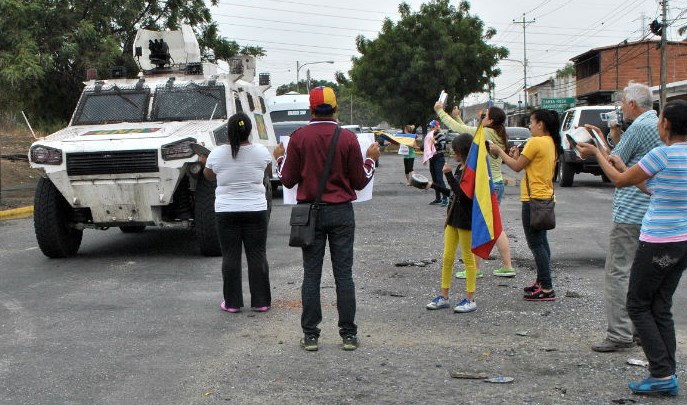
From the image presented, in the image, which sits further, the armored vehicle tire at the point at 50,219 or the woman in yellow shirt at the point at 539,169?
the armored vehicle tire at the point at 50,219

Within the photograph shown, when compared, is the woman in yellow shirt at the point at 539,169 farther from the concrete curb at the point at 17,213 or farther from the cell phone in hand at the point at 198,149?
the concrete curb at the point at 17,213

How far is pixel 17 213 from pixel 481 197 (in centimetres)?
1133

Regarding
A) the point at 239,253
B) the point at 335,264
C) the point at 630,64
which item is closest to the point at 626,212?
the point at 335,264

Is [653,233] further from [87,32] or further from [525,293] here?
[87,32]

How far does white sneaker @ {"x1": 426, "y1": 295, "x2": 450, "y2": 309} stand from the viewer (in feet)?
24.1

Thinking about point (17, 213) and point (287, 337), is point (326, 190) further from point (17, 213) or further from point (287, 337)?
point (17, 213)

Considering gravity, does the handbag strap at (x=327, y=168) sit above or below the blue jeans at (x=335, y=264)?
above

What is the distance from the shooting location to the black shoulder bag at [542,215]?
7.40 meters

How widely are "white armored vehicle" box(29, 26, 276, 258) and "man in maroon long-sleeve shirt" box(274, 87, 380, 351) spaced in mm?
3981

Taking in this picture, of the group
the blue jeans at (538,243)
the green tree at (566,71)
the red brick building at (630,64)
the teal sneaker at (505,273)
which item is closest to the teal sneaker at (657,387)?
the blue jeans at (538,243)

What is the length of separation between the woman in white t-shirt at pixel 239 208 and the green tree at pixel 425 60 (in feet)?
145

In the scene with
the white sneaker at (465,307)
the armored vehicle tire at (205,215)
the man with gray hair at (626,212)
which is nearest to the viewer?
the man with gray hair at (626,212)

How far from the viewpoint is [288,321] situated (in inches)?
277

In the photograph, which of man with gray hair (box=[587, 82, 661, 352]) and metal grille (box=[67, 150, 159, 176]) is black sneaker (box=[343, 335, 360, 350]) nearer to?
man with gray hair (box=[587, 82, 661, 352])
